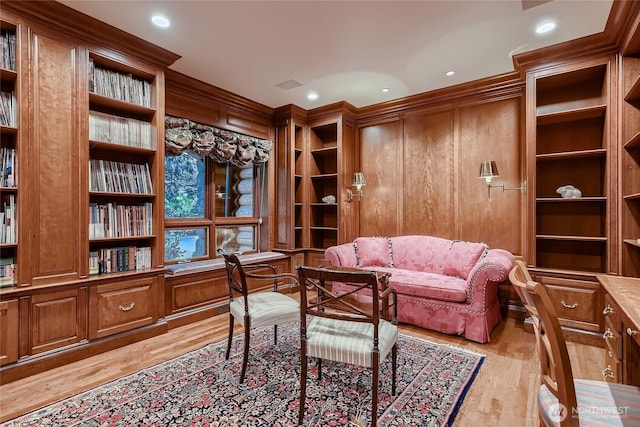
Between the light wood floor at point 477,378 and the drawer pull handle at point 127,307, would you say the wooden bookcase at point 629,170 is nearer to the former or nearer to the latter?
the light wood floor at point 477,378

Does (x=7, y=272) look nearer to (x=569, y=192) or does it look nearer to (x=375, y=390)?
(x=375, y=390)

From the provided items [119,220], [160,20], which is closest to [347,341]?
[119,220]

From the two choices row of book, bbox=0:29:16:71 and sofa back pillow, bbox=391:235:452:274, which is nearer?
row of book, bbox=0:29:16:71

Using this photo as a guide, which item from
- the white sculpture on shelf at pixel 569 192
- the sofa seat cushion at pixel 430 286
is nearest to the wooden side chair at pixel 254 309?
the sofa seat cushion at pixel 430 286

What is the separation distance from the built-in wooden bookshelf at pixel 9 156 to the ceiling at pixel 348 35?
56 centimetres

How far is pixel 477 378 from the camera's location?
7.76 feet

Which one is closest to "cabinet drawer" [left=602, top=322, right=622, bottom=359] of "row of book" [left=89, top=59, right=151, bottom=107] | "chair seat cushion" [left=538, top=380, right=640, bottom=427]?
"chair seat cushion" [left=538, top=380, right=640, bottom=427]

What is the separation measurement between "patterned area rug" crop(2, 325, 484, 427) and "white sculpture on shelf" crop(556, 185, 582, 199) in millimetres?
1906

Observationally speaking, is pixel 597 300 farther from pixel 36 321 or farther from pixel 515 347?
pixel 36 321

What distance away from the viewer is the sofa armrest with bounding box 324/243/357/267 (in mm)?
4028

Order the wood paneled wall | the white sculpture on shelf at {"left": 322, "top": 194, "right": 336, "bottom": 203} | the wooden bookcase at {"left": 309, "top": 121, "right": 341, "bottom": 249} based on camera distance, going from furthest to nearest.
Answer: the wooden bookcase at {"left": 309, "top": 121, "right": 341, "bottom": 249}, the white sculpture on shelf at {"left": 322, "top": 194, "right": 336, "bottom": 203}, the wood paneled wall

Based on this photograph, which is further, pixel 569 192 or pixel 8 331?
pixel 569 192

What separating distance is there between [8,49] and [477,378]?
434 cm

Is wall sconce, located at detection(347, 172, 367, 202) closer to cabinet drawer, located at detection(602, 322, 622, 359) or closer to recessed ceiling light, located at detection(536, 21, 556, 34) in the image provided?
recessed ceiling light, located at detection(536, 21, 556, 34)
